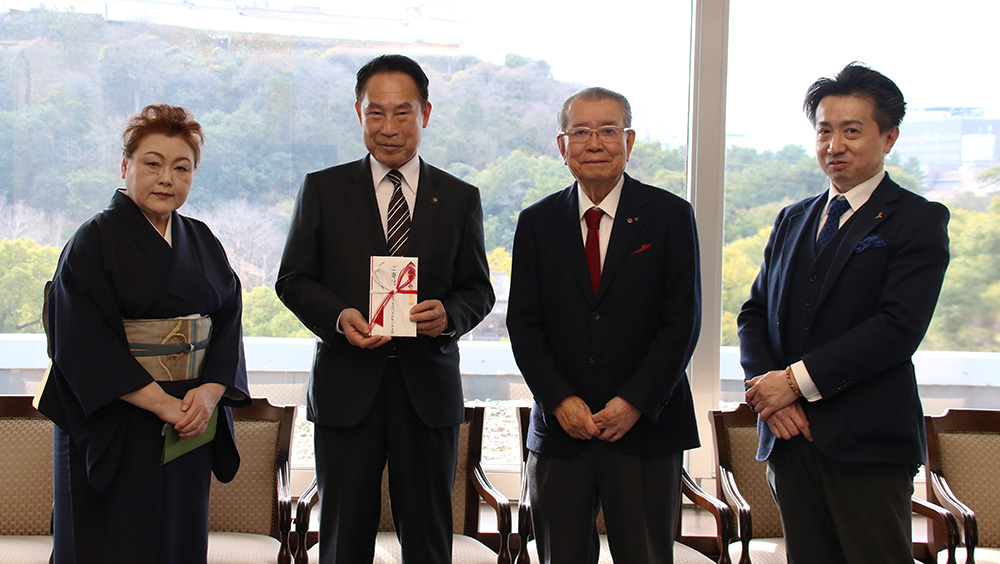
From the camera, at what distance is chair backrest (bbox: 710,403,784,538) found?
2.75 metres

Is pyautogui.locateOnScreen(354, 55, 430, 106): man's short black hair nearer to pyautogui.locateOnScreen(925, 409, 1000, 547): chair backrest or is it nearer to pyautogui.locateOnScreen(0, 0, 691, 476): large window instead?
pyautogui.locateOnScreen(0, 0, 691, 476): large window

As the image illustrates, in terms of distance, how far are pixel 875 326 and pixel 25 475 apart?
2.78m

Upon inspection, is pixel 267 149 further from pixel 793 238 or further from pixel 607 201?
pixel 793 238

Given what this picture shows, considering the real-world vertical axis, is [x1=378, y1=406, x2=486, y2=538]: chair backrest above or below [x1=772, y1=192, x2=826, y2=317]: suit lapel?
below

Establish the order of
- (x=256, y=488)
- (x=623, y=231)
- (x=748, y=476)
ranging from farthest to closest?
(x=748, y=476), (x=256, y=488), (x=623, y=231)

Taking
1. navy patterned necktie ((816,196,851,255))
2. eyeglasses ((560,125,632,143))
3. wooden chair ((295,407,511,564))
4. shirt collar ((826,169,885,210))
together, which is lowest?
wooden chair ((295,407,511,564))

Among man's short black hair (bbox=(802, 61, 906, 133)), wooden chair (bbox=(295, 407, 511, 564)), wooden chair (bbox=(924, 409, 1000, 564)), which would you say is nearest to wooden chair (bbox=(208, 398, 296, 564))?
wooden chair (bbox=(295, 407, 511, 564))

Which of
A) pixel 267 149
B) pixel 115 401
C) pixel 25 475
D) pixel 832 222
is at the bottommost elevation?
pixel 25 475

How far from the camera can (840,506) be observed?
1823 millimetres

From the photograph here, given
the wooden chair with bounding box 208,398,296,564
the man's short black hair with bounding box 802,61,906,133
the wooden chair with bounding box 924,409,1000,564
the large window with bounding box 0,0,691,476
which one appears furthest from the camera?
the large window with bounding box 0,0,691,476

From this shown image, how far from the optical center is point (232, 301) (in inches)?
85.3

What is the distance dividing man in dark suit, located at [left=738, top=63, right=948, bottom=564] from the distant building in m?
1.61

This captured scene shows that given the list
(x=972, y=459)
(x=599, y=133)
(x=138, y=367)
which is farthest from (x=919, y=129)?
(x=138, y=367)

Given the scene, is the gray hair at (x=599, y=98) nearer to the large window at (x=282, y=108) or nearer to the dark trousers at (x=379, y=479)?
the dark trousers at (x=379, y=479)
